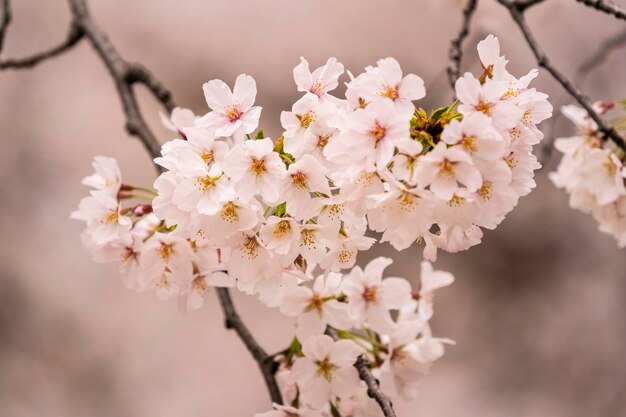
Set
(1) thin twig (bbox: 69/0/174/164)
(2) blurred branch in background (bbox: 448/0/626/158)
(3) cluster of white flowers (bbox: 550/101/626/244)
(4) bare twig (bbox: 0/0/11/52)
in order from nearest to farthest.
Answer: (2) blurred branch in background (bbox: 448/0/626/158)
(3) cluster of white flowers (bbox: 550/101/626/244)
(1) thin twig (bbox: 69/0/174/164)
(4) bare twig (bbox: 0/0/11/52)

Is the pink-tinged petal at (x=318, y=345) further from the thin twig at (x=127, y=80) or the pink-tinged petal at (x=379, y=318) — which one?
the thin twig at (x=127, y=80)

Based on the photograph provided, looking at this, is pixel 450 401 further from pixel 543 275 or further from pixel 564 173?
pixel 564 173

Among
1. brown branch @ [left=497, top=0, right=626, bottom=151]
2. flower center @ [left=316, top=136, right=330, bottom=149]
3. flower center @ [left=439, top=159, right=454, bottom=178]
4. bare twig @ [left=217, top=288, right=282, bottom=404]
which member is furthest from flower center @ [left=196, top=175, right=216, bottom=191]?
brown branch @ [left=497, top=0, right=626, bottom=151]

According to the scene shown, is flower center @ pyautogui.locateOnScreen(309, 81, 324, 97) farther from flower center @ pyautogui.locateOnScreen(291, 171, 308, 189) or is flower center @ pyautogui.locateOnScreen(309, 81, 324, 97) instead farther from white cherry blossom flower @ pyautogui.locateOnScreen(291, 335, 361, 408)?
white cherry blossom flower @ pyautogui.locateOnScreen(291, 335, 361, 408)

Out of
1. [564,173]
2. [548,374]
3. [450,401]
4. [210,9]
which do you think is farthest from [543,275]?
[210,9]

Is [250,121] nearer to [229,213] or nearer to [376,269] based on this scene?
[229,213]

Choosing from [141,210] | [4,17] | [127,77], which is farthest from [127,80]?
[141,210]
